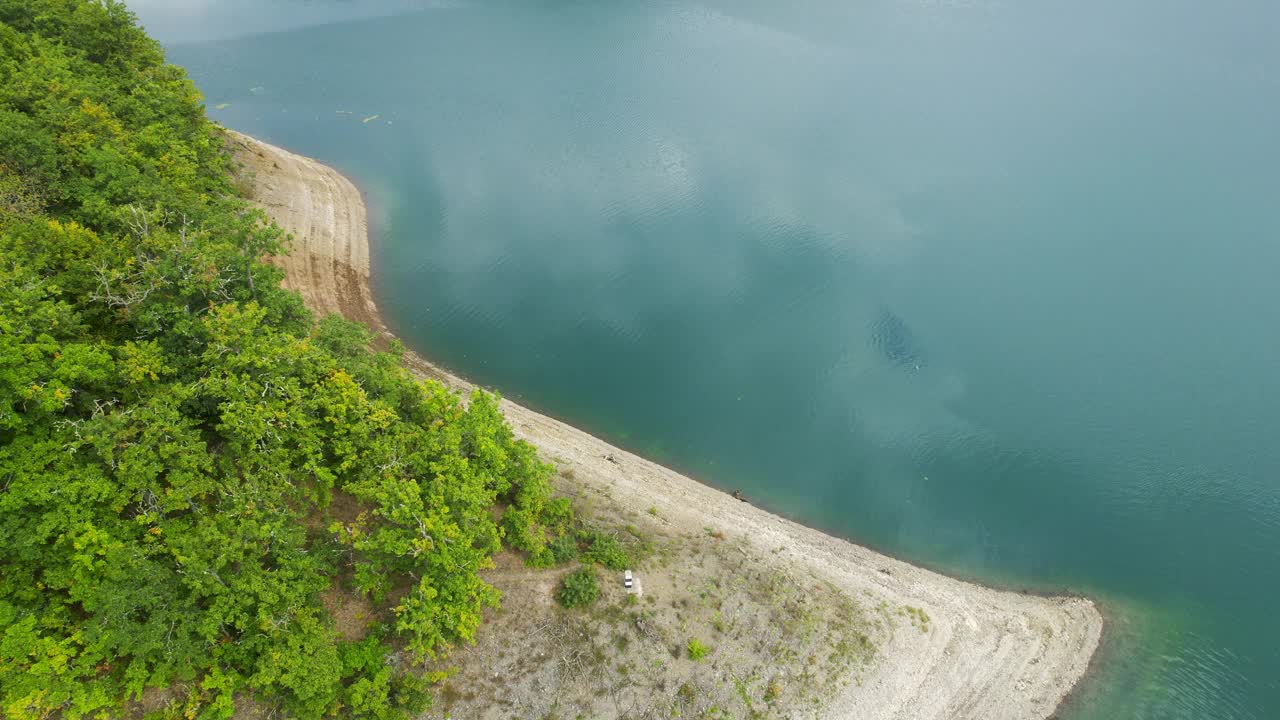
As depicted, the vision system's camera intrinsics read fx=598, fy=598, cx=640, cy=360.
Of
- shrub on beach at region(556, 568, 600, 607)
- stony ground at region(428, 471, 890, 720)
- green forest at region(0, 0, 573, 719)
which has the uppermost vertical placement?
green forest at region(0, 0, 573, 719)

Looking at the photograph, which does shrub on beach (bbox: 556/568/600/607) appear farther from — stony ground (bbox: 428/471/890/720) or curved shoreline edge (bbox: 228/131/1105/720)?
curved shoreline edge (bbox: 228/131/1105/720)

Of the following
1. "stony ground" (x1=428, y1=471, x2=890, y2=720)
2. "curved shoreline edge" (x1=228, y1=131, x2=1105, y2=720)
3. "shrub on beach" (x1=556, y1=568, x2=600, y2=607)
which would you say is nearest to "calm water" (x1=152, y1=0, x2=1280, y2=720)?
"curved shoreline edge" (x1=228, y1=131, x2=1105, y2=720)

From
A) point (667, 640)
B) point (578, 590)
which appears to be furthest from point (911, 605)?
point (578, 590)

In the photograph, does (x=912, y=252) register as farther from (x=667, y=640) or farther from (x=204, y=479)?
(x=204, y=479)

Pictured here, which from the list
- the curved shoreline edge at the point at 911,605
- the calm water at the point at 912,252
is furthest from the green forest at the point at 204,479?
the calm water at the point at 912,252

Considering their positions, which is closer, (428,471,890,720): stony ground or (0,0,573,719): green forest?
(0,0,573,719): green forest

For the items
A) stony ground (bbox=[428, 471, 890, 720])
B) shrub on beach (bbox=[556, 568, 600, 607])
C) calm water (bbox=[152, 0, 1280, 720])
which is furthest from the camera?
calm water (bbox=[152, 0, 1280, 720])
